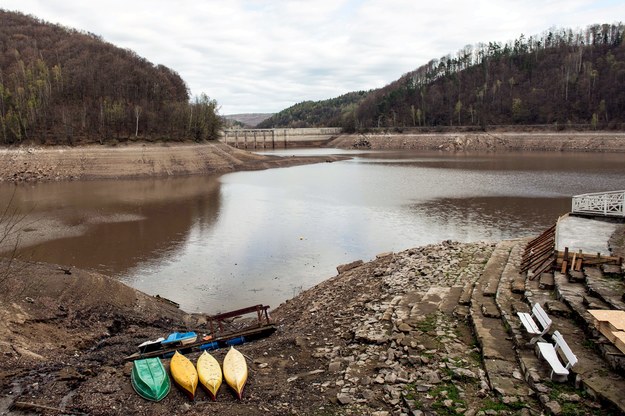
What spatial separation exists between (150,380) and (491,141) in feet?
336

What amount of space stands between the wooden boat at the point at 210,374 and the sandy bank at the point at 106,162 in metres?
48.8

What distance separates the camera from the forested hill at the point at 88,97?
60.6 meters

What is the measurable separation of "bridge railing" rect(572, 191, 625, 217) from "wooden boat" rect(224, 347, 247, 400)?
15.2 metres

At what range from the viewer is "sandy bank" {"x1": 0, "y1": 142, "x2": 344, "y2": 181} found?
5200 centimetres

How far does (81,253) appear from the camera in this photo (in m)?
22.1

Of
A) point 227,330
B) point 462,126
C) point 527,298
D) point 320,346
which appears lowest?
point 227,330

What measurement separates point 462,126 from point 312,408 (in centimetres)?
11664

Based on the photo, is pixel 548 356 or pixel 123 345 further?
pixel 123 345

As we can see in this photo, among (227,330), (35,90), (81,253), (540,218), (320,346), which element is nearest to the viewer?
(320,346)

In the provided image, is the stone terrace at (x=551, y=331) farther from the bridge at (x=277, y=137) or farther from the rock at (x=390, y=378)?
the bridge at (x=277, y=137)

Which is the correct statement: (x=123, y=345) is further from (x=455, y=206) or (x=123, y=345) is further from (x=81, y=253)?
(x=455, y=206)

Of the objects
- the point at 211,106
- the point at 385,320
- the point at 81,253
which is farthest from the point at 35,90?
the point at 385,320

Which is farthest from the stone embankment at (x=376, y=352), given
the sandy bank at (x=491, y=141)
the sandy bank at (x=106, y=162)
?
the sandy bank at (x=491, y=141)

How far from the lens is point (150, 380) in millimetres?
8141
